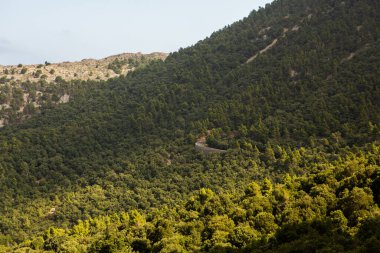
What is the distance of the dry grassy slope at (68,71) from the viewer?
132 meters

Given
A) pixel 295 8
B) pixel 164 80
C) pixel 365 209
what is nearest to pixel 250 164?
pixel 365 209

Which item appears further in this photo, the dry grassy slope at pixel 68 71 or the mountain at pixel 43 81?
the dry grassy slope at pixel 68 71

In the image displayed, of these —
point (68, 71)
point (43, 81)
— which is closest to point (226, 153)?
point (43, 81)

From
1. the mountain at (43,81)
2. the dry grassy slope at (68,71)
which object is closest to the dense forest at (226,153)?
the mountain at (43,81)

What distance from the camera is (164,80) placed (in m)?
106

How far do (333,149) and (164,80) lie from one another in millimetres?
53128

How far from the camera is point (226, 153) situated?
70500 millimetres

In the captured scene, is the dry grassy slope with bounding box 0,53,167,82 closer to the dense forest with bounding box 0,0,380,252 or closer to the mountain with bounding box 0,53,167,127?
the mountain with bounding box 0,53,167,127

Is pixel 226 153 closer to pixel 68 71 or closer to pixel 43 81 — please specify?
pixel 43 81

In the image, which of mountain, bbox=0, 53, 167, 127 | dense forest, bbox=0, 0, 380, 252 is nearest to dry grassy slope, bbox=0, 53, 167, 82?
mountain, bbox=0, 53, 167, 127

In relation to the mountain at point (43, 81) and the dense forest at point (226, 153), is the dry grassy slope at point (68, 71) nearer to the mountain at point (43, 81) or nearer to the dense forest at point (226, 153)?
the mountain at point (43, 81)

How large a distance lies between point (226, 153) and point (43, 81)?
76.9 metres

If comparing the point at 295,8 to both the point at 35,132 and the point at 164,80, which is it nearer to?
the point at 164,80

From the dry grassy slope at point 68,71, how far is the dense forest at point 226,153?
25484 millimetres
